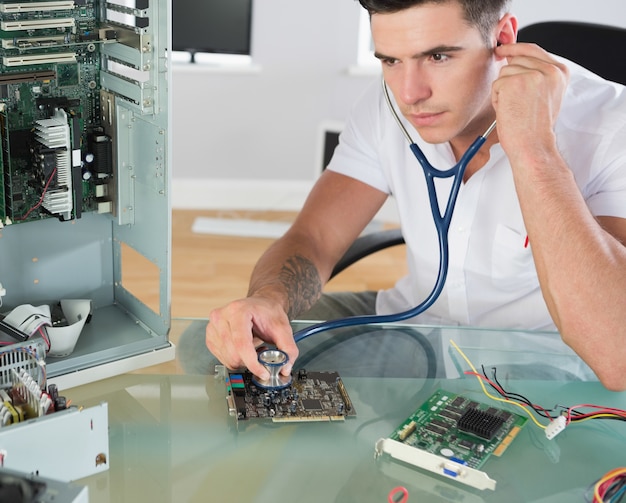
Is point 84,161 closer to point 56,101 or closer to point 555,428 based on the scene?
point 56,101

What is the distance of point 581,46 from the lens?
189 centimetres

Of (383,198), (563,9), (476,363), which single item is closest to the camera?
(476,363)

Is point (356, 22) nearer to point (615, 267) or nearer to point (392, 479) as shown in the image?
point (615, 267)

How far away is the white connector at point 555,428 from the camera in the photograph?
120cm

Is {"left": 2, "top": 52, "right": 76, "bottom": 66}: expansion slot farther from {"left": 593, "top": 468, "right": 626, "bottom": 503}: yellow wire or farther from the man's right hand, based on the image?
{"left": 593, "top": 468, "right": 626, "bottom": 503}: yellow wire

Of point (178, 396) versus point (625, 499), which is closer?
point (625, 499)

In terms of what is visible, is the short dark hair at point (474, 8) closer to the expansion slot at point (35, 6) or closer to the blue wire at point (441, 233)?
the blue wire at point (441, 233)

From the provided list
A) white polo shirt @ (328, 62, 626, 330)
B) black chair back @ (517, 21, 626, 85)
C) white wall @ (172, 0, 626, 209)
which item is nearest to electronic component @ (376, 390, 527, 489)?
white polo shirt @ (328, 62, 626, 330)

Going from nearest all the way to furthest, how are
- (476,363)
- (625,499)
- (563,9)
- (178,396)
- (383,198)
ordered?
1. (625,499)
2. (178,396)
3. (476,363)
4. (383,198)
5. (563,9)

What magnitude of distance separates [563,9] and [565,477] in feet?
11.2

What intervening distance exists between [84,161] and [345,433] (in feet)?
2.16

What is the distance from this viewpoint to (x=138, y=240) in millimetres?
1479

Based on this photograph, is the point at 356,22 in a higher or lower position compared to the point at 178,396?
higher

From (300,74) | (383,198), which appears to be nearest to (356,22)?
(300,74)
